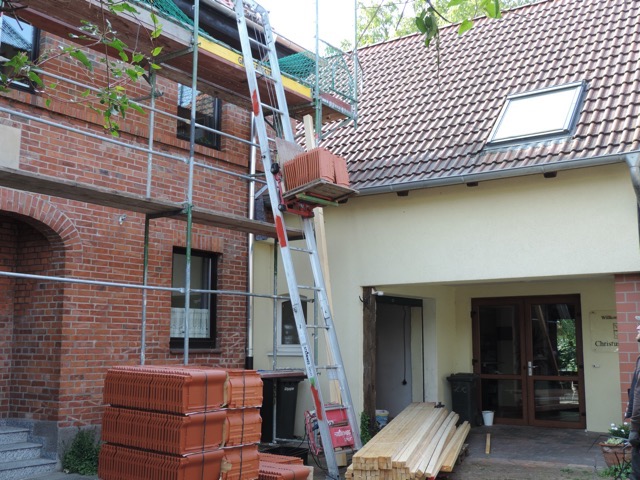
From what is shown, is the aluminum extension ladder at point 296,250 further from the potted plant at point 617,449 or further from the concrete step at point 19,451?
the concrete step at point 19,451

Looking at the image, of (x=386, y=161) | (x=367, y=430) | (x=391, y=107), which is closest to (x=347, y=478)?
(x=367, y=430)

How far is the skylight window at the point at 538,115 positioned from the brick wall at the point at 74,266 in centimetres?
499

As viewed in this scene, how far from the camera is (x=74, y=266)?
876 centimetres

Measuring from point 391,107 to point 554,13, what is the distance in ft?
11.9

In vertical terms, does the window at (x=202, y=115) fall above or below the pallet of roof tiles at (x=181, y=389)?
above

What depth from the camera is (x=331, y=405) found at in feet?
29.1

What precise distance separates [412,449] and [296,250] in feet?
9.70

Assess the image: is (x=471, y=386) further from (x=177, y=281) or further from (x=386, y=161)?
(x=177, y=281)

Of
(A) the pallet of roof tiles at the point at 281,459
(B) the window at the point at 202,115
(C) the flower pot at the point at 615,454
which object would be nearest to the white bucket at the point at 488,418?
(C) the flower pot at the point at 615,454

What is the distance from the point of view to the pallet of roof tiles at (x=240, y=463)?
667cm

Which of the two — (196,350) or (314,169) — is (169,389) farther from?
(196,350)

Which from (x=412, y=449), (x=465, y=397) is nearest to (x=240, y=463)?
(x=412, y=449)


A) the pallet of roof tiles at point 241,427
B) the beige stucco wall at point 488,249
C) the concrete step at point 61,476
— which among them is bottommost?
the concrete step at point 61,476

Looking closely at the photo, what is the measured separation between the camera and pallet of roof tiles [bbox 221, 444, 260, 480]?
6.67m
